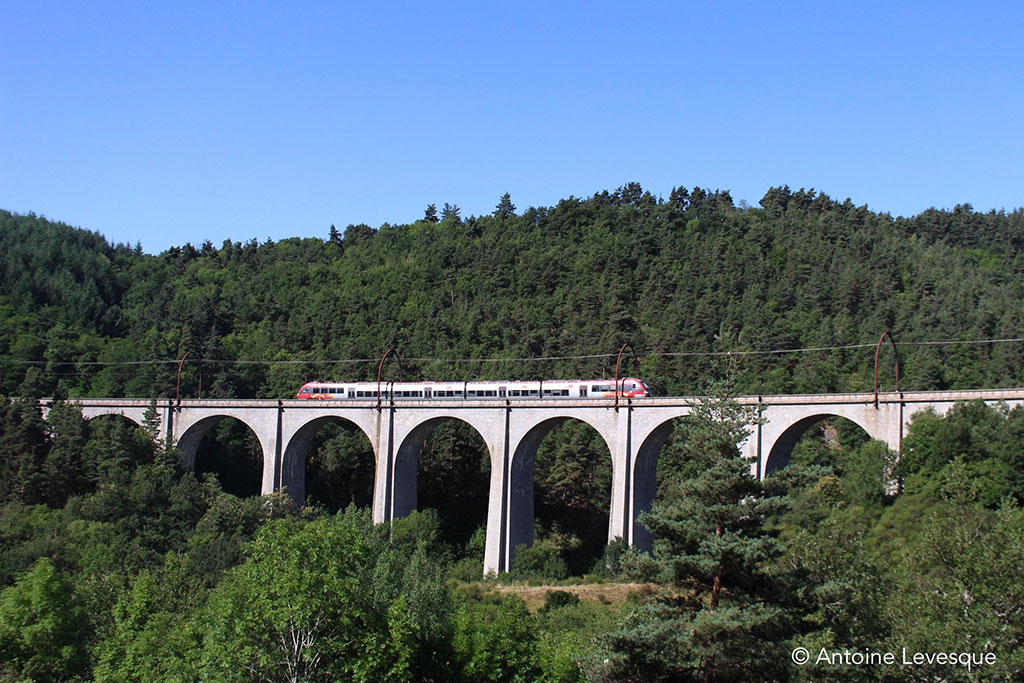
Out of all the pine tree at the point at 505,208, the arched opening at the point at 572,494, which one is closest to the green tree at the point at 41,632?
the arched opening at the point at 572,494

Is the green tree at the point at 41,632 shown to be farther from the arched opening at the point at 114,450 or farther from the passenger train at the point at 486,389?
the passenger train at the point at 486,389

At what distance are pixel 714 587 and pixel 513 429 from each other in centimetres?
3282

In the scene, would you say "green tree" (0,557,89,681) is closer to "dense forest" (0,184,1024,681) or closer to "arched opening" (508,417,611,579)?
"dense forest" (0,184,1024,681)

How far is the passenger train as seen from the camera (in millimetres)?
50969

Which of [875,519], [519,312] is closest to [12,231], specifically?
[519,312]

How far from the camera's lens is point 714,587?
62.4 ft

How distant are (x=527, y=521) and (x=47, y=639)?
27.8 metres

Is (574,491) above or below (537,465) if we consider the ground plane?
below

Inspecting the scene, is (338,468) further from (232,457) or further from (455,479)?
(232,457)

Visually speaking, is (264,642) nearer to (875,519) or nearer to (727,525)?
(727,525)

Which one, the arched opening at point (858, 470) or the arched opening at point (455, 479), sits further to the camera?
the arched opening at point (455, 479)

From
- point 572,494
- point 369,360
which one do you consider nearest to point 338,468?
point 369,360

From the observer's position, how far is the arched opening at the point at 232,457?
66.8 m

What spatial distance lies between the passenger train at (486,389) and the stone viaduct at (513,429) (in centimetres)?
185
